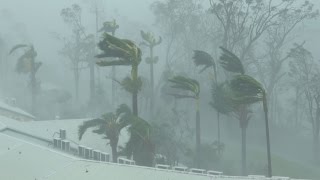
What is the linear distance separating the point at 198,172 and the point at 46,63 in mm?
51446

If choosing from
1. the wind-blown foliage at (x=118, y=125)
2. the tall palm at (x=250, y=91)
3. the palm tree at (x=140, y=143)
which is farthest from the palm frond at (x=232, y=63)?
the palm tree at (x=140, y=143)

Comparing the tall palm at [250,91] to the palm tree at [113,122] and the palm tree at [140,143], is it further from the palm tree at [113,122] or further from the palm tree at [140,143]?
the palm tree at [113,122]

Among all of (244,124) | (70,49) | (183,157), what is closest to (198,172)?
(244,124)

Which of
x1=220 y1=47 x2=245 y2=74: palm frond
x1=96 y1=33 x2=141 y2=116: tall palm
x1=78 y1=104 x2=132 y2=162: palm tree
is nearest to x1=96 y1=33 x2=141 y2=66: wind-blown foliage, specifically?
x1=96 y1=33 x2=141 y2=116: tall palm

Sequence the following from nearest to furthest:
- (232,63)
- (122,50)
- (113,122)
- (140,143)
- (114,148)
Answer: (140,143)
(122,50)
(113,122)
(114,148)
(232,63)

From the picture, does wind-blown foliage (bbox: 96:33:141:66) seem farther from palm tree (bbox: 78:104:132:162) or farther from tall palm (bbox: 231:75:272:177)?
tall palm (bbox: 231:75:272:177)

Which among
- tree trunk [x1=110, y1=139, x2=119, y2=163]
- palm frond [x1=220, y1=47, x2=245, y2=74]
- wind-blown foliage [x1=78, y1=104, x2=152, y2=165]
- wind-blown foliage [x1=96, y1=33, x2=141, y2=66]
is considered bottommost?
tree trunk [x1=110, y1=139, x2=119, y2=163]

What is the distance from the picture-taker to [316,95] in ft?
120

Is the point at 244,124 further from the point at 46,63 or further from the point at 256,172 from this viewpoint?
the point at 46,63

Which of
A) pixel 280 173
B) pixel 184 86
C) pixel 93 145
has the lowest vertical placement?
pixel 280 173

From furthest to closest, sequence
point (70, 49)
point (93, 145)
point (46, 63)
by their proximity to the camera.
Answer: point (46, 63) → point (70, 49) → point (93, 145)

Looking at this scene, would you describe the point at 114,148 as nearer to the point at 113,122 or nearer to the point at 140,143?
the point at 113,122

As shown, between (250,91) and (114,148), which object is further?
(114,148)

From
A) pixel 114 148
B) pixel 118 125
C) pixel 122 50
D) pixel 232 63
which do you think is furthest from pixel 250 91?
pixel 114 148
